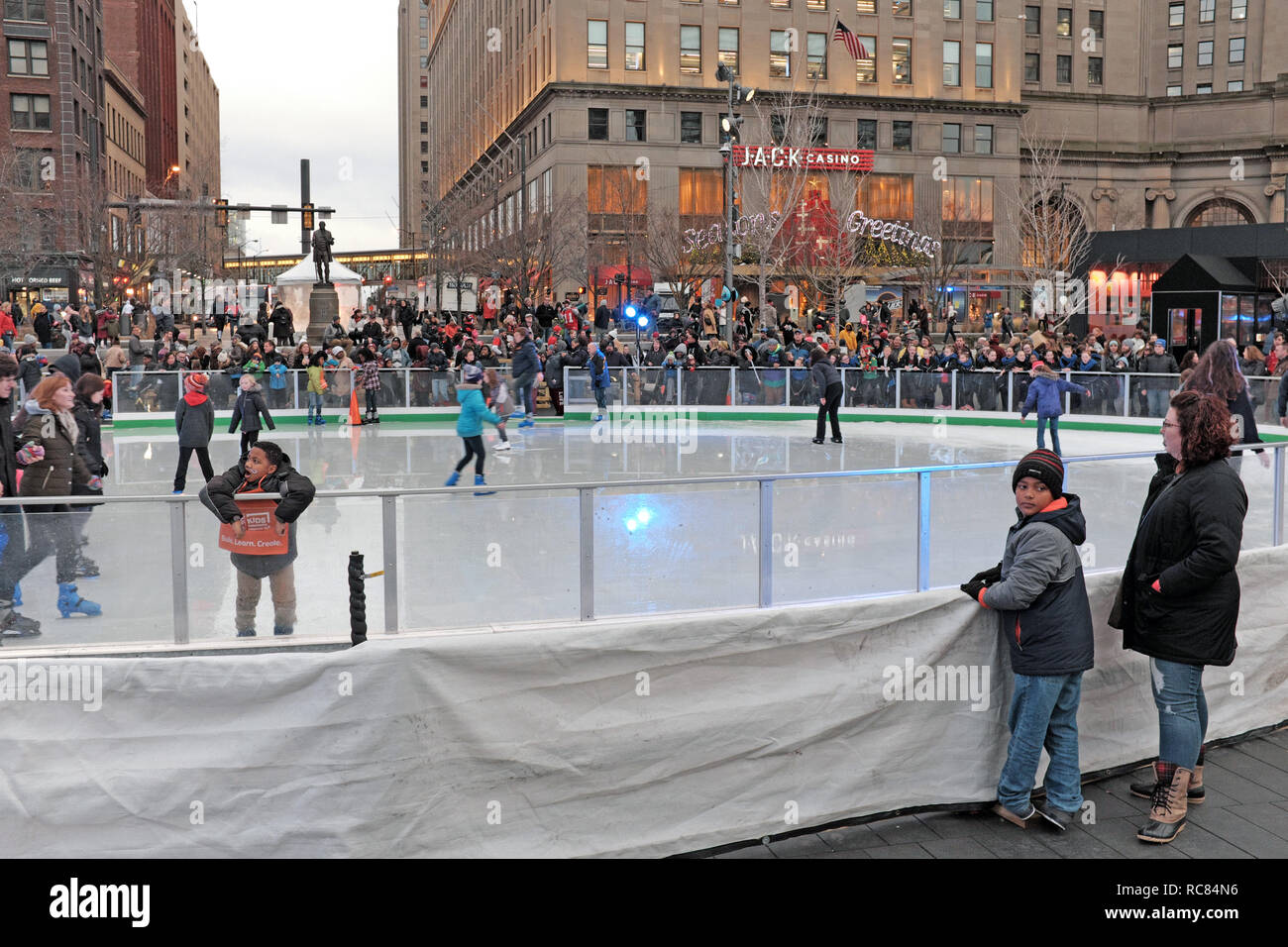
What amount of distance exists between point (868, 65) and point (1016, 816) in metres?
65.9

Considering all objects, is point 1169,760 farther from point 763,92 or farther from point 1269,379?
point 763,92

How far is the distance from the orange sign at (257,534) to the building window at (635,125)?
58.5 metres

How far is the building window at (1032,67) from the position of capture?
258ft

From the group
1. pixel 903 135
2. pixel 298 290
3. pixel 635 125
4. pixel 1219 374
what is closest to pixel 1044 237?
pixel 903 135

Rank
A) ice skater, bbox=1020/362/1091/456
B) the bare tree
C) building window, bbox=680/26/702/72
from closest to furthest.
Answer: ice skater, bbox=1020/362/1091/456 → the bare tree → building window, bbox=680/26/702/72

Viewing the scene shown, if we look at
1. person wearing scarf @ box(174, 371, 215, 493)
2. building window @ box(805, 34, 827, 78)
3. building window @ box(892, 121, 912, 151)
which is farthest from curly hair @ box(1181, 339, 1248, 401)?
building window @ box(892, 121, 912, 151)

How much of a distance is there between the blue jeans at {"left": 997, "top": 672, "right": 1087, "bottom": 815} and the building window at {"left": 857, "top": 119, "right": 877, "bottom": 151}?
63721mm

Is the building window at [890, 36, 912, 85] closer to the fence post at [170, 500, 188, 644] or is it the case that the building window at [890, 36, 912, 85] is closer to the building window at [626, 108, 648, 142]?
the building window at [626, 108, 648, 142]

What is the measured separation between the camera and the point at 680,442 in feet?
73.9

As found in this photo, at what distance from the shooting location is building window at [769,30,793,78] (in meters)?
64.8

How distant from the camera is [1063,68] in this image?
79.2 m

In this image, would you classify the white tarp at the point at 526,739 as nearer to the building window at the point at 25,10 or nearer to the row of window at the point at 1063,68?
the building window at the point at 25,10

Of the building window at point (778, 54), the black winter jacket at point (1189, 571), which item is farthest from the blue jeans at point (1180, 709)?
the building window at point (778, 54)

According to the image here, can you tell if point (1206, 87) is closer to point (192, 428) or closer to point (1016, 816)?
point (192, 428)
